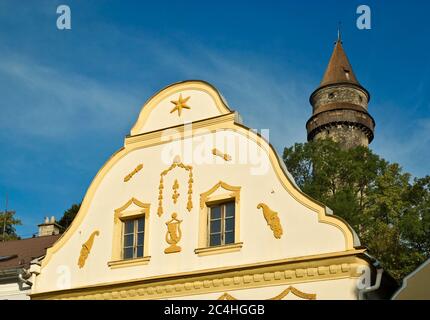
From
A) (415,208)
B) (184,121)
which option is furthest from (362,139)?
(184,121)

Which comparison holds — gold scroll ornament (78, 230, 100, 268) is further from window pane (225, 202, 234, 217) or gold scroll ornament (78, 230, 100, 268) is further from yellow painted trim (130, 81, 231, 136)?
window pane (225, 202, 234, 217)

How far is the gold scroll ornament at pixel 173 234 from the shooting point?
755 inches

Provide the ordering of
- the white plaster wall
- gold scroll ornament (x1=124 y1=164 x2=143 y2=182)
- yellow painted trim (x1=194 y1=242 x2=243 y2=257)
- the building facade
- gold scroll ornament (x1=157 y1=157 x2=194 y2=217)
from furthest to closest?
gold scroll ornament (x1=124 y1=164 x2=143 y2=182) → gold scroll ornament (x1=157 y1=157 x2=194 y2=217) → yellow painted trim (x1=194 y1=242 x2=243 y2=257) → the white plaster wall → the building facade

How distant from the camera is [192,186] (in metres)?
19.6

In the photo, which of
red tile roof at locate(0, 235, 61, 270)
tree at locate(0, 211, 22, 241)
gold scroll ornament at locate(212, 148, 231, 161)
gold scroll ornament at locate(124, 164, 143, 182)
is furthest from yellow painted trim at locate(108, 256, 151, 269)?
tree at locate(0, 211, 22, 241)

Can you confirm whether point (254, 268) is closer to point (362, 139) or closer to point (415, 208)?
point (415, 208)

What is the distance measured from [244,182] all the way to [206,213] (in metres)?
1.29

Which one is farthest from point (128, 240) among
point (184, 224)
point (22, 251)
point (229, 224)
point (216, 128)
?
point (22, 251)

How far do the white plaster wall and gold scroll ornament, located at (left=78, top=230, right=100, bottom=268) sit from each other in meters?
0.12

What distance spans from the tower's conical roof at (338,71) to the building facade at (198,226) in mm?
39178

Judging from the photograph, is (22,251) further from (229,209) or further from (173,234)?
(229,209)

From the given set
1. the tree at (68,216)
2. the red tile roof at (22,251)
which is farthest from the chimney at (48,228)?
the tree at (68,216)

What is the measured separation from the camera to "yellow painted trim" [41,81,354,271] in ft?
57.2
